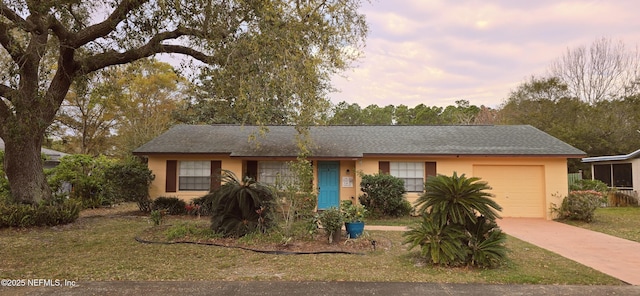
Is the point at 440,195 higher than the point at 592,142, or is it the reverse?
the point at 592,142

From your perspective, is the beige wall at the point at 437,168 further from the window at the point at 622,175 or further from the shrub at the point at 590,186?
the window at the point at 622,175

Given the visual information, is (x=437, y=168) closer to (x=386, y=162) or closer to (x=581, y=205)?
(x=386, y=162)

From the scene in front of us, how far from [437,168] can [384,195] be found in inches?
102

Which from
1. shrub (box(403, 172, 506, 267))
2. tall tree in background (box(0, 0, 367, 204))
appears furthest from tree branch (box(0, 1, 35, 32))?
shrub (box(403, 172, 506, 267))

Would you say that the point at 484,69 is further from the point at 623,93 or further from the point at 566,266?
the point at 623,93

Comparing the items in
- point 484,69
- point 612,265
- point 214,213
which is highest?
point 484,69

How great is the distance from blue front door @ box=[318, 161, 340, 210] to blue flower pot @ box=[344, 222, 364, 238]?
548 cm

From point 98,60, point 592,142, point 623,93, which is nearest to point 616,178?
point 592,142

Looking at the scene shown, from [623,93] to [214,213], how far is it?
97.0ft

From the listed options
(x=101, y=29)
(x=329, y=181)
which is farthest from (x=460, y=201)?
(x=101, y=29)

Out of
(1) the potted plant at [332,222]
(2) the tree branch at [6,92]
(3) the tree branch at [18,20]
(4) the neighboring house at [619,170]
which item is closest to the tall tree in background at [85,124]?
(2) the tree branch at [6,92]

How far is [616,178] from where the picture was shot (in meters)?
18.0

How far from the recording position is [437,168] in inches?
518

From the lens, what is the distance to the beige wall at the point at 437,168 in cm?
1254
